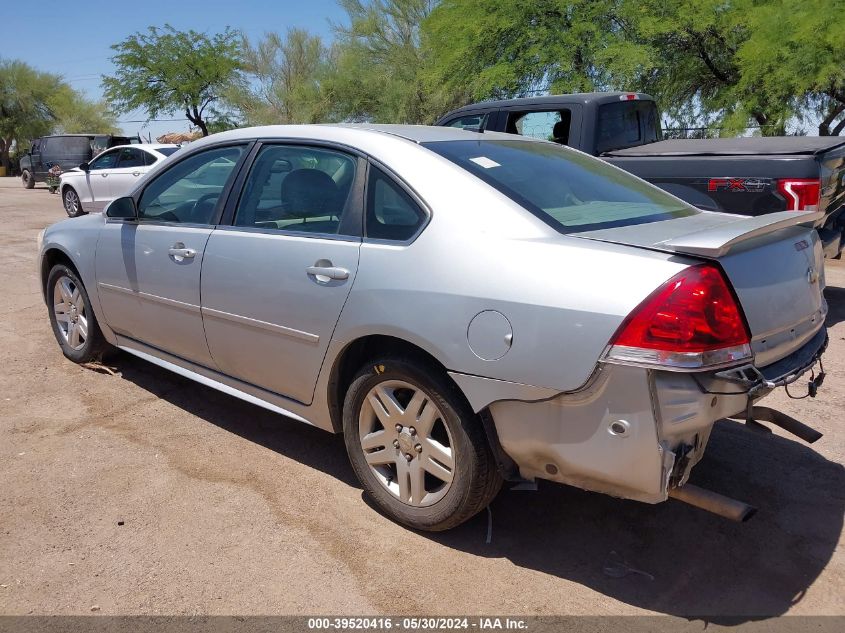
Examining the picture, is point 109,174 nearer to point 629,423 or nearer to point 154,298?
point 154,298

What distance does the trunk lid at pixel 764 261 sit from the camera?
262 cm

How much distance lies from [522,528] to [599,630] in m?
0.71

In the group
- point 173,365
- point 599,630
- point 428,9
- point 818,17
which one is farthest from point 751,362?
point 428,9

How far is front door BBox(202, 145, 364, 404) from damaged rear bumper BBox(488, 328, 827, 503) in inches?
39.1

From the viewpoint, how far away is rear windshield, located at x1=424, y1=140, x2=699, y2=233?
10.2 feet

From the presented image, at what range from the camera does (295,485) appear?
147 inches

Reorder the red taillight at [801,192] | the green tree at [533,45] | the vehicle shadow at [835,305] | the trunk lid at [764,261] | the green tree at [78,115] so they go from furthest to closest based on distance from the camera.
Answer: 1. the green tree at [78,115]
2. the green tree at [533,45]
3. the vehicle shadow at [835,305]
4. the red taillight at [801,192]
5. the trunk lid at [764,261]

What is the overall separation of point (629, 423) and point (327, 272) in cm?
145

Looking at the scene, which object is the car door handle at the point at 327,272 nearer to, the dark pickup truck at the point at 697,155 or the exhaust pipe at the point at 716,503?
the exhaust pipe at the point at 716,503

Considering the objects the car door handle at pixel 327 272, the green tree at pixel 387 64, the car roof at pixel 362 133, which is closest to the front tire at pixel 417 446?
the car door handle at pixel 327 272

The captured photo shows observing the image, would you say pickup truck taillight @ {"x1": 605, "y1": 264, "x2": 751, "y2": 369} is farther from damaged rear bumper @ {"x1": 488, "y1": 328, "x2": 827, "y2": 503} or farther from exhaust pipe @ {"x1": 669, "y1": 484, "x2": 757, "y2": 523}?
exhaust pipe @ {"x1": 669, "y1": 484, "x2": 757, "y2": 523}

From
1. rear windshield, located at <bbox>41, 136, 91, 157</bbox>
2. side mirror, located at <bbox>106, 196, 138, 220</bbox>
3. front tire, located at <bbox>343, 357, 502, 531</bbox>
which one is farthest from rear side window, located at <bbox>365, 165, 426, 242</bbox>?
rear windshield, located at <bbox>41, 136, 91, 157</bbox>

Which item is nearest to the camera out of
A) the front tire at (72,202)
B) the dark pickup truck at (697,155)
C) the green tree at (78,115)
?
the dark pickup truck at (697,155)

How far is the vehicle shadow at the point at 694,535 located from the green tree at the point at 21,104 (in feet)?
164
